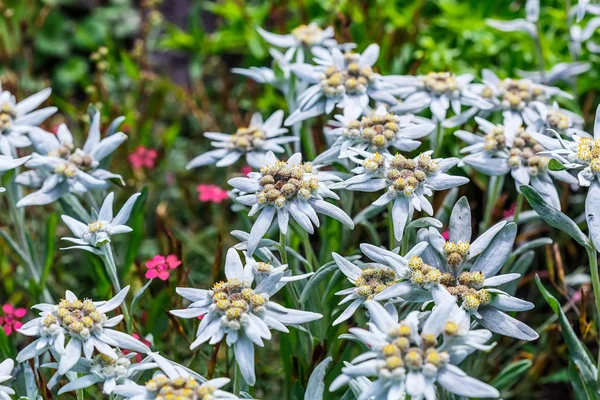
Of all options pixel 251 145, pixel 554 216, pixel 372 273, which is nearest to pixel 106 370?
pixel 372 273

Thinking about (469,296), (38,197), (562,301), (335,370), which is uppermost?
(469,296)

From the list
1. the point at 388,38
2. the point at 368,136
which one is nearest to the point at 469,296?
the point at 368,136

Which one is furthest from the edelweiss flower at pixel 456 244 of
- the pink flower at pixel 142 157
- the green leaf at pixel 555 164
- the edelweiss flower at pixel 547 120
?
the pink flower at pixel 142 157


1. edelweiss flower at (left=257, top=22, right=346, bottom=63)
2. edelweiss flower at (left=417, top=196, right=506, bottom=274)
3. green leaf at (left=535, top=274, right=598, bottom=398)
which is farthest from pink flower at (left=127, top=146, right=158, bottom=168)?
green leaf at (left=535, top=274, right=598, bottom=398)

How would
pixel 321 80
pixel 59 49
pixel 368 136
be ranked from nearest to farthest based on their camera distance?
pixel 368 136 → pixel 321 80 → pixel 59 49

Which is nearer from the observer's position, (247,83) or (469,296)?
(469,296)

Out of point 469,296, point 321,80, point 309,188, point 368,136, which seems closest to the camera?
point 469,296

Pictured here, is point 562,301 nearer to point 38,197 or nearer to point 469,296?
point 469,296

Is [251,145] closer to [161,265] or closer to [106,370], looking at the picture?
[161,265]
